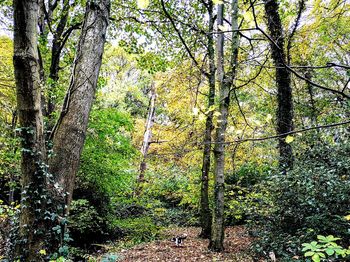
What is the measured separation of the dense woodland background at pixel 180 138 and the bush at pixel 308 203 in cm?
2

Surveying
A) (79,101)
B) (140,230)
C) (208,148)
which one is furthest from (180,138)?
(79,101)

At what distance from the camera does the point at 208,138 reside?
752cm

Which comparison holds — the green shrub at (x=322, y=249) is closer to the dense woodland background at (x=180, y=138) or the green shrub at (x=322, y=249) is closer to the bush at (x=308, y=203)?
the dense woodland background at (x=180, y=138)

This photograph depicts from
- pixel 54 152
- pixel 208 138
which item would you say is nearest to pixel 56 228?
pixel 54 152

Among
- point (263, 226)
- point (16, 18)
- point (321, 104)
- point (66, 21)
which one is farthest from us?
point (321, 104)

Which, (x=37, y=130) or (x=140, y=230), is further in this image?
(x=140, y=230)

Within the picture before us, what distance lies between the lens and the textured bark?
2.76 m

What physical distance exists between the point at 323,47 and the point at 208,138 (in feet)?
23.4

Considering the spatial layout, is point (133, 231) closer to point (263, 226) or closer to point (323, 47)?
point (263, 226)

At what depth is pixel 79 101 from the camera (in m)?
2.88

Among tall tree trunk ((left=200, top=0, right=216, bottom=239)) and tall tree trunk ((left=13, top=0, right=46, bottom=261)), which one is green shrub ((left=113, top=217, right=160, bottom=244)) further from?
tall tree trunk ((left=13, top=0, right=46, bottom=261))

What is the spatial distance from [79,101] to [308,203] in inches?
138

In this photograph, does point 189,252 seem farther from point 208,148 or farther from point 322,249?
point 322,249

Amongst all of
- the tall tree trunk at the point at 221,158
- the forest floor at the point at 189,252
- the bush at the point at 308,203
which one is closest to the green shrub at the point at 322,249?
the bush at the point at 308,203
